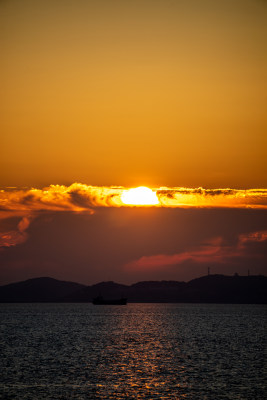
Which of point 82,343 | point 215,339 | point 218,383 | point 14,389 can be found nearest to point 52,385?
point 14,389

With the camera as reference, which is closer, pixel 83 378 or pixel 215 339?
pixel 83 378

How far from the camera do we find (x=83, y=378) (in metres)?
73.0

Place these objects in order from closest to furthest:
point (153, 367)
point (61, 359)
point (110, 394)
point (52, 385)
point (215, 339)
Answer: point (110, 394) < point (52, 385) < point (153, 367) < point (61, 359) < point (215, 339)

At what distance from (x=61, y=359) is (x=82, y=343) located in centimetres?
3127

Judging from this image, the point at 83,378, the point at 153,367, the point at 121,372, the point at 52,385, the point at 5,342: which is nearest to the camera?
the point at 52,385

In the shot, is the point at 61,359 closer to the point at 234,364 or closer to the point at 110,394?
the point at 234,364

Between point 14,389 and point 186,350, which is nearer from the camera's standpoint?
point 14,389

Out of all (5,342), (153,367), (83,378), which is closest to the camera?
→ (83,378)

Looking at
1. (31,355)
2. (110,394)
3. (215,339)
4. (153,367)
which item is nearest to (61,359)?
(31,355)

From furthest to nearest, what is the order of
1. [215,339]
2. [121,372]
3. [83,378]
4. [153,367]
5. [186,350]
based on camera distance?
[215,339], [186,350], [153,367], [121,372], [83,378]

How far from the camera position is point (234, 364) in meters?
87.9

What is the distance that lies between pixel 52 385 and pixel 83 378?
5.94 meters

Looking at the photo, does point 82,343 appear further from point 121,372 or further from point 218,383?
point 218,383

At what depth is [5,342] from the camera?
121438mm
